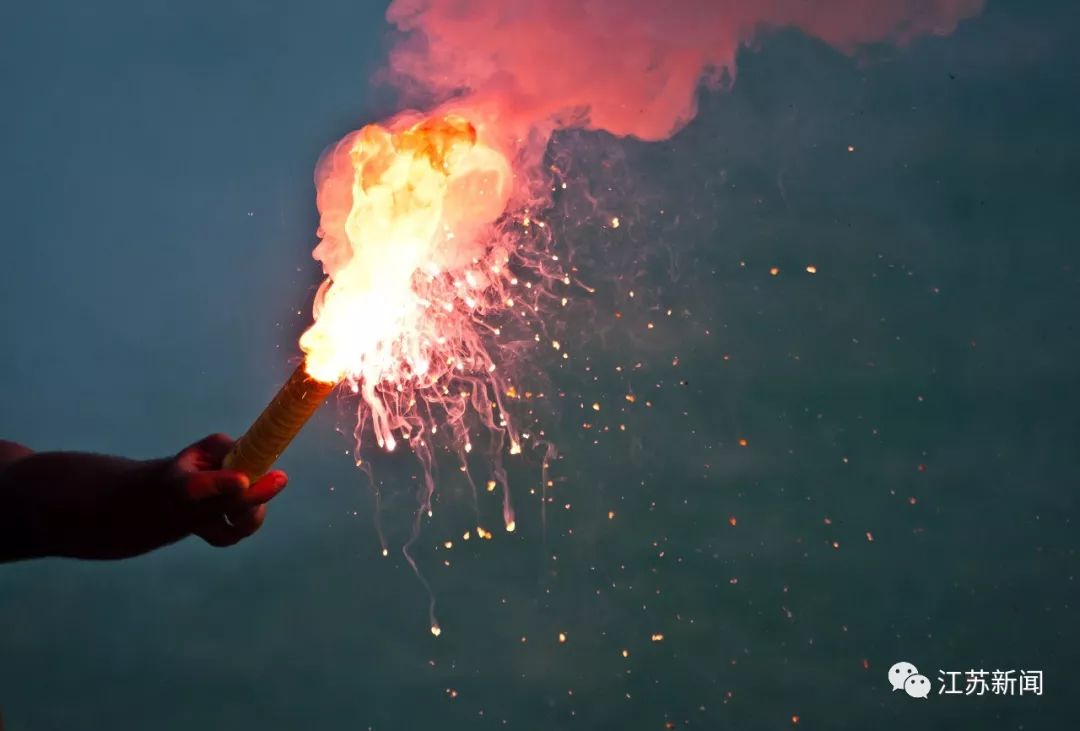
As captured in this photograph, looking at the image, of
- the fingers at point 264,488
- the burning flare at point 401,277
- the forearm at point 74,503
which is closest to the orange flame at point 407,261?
the burning flare at point 401,277

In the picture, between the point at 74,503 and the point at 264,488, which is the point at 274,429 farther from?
the point at 74,503

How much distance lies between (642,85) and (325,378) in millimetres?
3905

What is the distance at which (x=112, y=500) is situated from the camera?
4.14 m

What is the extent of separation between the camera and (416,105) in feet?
20.4

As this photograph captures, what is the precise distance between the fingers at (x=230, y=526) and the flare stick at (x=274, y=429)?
7.3 inches

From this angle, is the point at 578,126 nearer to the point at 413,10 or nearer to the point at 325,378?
the point at 413,10

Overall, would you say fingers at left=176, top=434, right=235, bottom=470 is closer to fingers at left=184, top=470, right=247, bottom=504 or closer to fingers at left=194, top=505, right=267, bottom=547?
fingers at left=184, top=470, right=247, bottom=504

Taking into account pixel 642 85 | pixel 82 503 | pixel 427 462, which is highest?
pixel 642 85

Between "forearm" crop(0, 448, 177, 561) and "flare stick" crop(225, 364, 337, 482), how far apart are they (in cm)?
35

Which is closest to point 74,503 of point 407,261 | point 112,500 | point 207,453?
point 112,500

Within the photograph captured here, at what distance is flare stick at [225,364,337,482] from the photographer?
4277 mm

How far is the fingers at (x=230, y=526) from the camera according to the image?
Answer: 4.28m

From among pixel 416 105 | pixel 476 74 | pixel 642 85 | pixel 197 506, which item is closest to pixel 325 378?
pixel 197 506

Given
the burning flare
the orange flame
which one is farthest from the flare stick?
the orange flame
